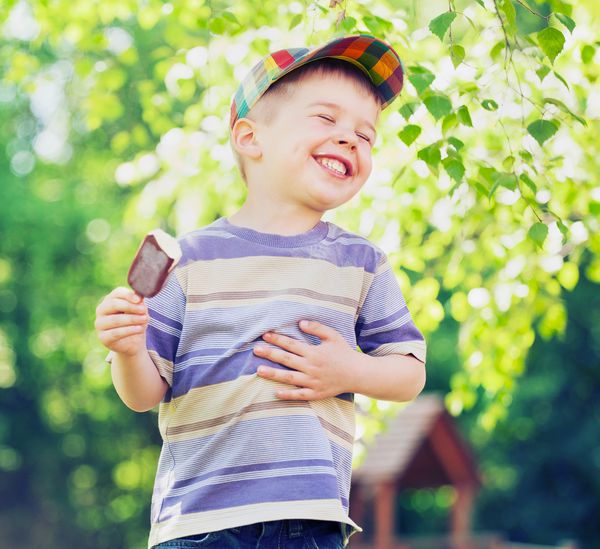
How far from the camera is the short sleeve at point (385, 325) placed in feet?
7.31

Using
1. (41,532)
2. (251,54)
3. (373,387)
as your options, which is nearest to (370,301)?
(373,387)

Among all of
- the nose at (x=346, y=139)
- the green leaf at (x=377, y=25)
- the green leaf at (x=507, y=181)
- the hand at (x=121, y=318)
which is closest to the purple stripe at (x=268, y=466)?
the hand at (x=121, y=318)

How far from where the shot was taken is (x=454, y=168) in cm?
282

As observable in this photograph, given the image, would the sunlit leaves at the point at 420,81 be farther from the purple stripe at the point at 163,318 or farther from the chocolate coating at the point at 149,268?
the chocolate coating at the point at 149,268

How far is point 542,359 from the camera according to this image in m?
19.4

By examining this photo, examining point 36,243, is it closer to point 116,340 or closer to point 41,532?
point 41,532

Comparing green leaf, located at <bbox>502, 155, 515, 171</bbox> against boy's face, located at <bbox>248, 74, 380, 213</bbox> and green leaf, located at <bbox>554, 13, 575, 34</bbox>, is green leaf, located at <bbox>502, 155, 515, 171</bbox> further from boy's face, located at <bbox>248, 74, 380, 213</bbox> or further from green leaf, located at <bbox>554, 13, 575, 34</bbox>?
boy's face, located at <bbox>248, 74, 380, 213</bbox>

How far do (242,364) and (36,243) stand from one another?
17.3 metres

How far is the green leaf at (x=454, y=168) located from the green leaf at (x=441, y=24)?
48cm

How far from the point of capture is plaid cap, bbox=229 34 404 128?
2199mm

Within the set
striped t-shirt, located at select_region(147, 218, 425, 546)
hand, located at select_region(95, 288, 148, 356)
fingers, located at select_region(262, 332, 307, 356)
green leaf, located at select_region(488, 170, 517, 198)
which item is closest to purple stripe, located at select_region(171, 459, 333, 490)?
striped t-shirt, located at select_region(147, 218, 425, 546)

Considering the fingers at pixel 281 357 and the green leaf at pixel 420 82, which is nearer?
the fingers at pixel 281 357

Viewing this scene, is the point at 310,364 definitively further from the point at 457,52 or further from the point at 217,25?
the point at 217,25

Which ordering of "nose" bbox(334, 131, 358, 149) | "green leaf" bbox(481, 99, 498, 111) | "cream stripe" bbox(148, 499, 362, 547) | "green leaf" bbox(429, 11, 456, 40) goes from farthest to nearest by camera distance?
"green leaf" bbox(481, 99, 498, 111) < "green leaf" bbox(429, 11, 456, 40) < "nose" bbox(334, 131, 358, 149) < "cream stripe" bbox(148, 499, 362, 547)
